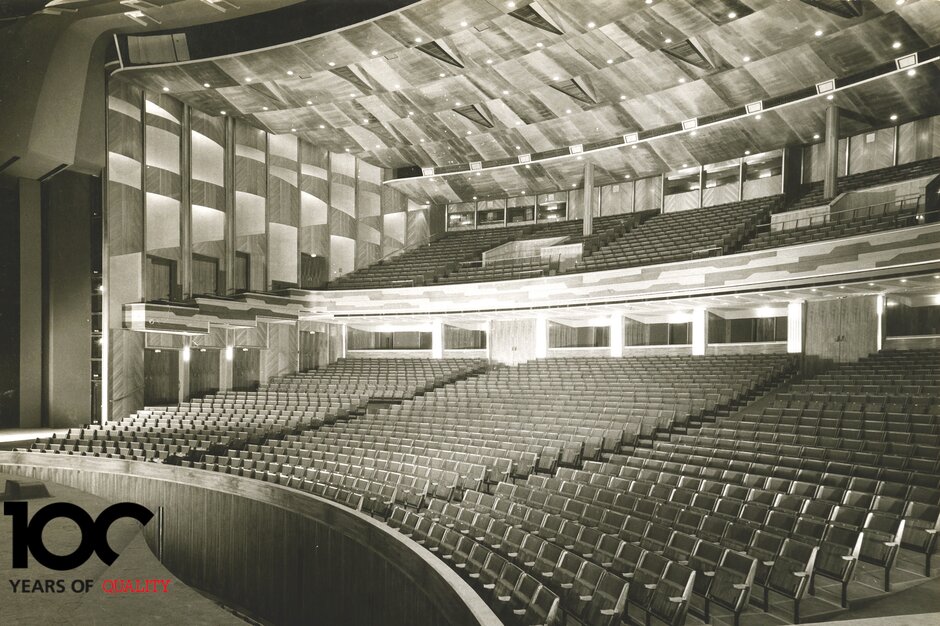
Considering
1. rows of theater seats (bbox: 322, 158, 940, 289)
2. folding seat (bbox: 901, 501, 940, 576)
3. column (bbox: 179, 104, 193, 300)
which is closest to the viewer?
folding seat (bbox: 901, 501, 940, 576)

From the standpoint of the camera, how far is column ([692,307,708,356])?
490 inches

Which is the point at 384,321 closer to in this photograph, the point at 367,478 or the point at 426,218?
the point at 426,218

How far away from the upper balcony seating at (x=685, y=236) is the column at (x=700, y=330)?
124 cm

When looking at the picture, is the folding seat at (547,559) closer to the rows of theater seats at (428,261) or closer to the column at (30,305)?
the column at (30,305)

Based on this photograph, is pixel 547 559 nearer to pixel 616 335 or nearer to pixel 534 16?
pixel 534 16

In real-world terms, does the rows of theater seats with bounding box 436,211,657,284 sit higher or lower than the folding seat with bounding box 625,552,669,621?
higher

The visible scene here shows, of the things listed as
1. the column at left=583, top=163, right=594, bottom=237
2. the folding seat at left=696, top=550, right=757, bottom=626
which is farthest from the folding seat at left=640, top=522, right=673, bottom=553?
the column at left=583, top=163, right=594, bottom=237

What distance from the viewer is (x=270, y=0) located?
1027cm

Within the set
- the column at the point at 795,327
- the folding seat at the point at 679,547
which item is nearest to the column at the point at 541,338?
the column at the point at 795,327

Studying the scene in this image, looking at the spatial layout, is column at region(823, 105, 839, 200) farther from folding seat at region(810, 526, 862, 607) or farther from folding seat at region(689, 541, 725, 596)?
folding seat at region(689, 541, 725, 596)

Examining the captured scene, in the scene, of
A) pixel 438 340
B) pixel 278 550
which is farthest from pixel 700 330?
pixel 278 550

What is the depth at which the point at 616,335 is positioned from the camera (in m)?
13.5

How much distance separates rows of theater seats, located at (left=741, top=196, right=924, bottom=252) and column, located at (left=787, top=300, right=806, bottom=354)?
115 cm

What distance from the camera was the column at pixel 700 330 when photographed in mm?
12438
